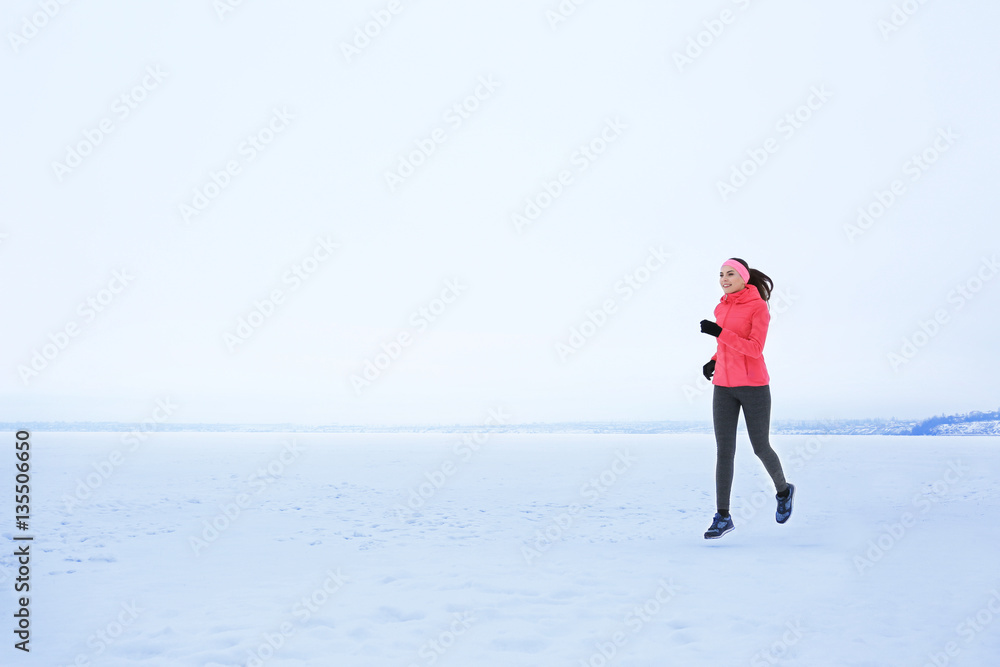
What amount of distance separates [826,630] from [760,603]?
417mm

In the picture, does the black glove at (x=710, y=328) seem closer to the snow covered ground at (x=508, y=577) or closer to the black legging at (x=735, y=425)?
the black legging at (x=735, y=425)

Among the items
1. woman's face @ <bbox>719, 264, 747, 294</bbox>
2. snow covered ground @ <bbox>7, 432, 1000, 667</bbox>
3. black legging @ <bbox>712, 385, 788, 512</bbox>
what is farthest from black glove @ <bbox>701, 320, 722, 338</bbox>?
snow covered ground @ <bbox>7, 432, 1000, 667</bbox>

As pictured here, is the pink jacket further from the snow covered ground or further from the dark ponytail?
the snow covered ground

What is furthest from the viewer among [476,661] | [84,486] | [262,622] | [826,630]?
[84,486]

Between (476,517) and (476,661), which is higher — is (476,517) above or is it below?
below

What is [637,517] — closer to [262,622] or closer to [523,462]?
[262,622]

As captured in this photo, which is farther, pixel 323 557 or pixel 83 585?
pixel 323 557

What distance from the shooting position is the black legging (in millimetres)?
4918

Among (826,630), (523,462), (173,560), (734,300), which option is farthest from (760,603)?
(523,462)

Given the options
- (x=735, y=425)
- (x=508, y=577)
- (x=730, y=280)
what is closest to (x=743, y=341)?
(x=730, y=280)

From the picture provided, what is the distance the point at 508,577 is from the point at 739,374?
2285 millimetres

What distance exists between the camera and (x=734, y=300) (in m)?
5.06

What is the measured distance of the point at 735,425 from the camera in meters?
5.16

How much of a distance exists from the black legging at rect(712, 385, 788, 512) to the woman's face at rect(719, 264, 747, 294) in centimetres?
76
